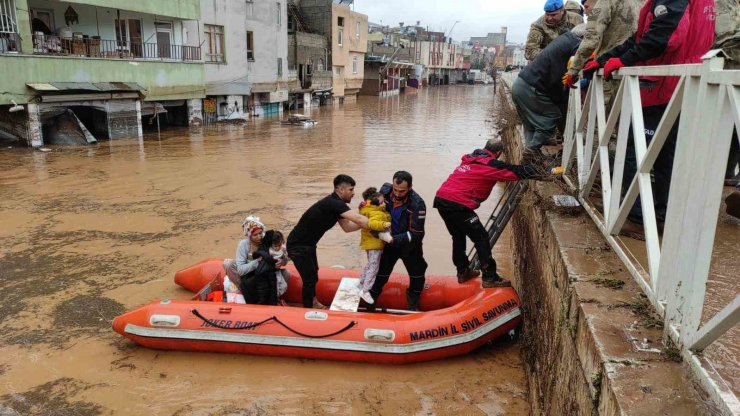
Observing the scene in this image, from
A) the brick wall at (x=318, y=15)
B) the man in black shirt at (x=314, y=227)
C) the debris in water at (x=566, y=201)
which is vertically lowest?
the man in black shirt at (x=314, y=227)

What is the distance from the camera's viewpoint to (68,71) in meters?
17.0

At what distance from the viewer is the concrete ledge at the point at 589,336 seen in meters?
2.18

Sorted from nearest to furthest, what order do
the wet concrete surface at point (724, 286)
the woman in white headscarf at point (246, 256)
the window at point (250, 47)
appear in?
the wet concrete surface at point (724, 286)
the woman in white headscarf at point (246, 256)
the window at point (250, 47)

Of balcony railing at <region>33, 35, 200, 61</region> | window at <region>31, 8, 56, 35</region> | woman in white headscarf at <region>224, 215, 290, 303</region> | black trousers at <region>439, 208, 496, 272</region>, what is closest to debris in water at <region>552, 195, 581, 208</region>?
black trousers at <region>439, 208, 496, 272</region>

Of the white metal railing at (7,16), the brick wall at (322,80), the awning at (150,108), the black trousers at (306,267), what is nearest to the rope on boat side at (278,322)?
the black trousers at (306,267)

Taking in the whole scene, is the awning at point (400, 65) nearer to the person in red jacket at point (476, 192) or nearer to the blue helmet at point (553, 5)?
the blue helmet at point (553, 5)

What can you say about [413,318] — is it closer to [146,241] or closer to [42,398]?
[42,398]

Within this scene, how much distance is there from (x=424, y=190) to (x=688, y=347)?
10.7 meters

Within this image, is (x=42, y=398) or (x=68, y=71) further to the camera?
(x=68, y=71)

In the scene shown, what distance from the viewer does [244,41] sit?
1054 inches

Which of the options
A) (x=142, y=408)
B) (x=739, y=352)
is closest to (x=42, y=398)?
(x=142, y=408)

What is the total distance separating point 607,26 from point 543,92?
1.36 meters

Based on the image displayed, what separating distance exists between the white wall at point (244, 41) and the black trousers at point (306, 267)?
20768mm

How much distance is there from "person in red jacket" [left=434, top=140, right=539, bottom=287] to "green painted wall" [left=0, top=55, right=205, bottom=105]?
15.3 meters
